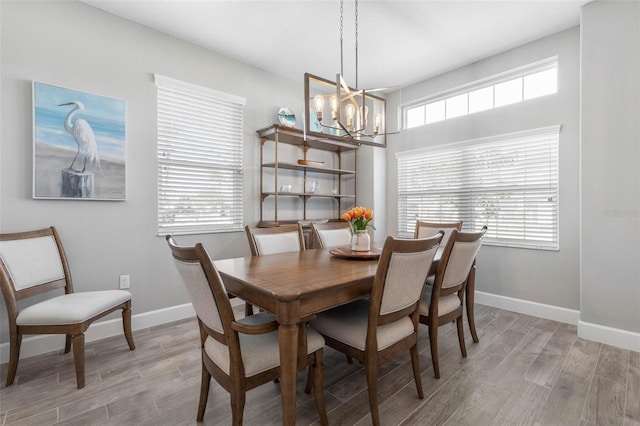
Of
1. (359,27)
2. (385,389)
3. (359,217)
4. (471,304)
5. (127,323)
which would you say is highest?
(359,27)

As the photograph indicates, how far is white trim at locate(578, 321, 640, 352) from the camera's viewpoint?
2.42 meters

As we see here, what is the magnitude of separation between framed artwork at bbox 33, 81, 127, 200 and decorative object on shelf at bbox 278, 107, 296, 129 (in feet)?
5.44

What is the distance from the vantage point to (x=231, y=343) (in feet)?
4.18

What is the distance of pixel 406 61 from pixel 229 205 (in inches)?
106

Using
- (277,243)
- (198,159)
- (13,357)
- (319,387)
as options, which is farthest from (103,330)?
(319,387)

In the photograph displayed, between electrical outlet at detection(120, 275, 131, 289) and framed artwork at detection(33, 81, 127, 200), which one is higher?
framed artwork at detection(33, 81, 127, 200)

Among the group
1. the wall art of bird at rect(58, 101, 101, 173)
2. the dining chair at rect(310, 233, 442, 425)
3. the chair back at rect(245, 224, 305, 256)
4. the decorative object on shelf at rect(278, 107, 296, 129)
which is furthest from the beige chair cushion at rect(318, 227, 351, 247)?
the wall art of bird at rect(58, 101, 101, 173)

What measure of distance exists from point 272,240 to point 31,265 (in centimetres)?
173

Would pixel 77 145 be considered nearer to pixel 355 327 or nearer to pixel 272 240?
pixel 272 240

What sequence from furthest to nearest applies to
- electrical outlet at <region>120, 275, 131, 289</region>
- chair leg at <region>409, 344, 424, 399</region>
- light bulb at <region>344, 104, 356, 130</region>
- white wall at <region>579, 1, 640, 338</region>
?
1. electrical outlet at <region>120, 275, 131, 289</region>
2. white wall at <region>579, 1, 640, 338</region>
3. light bulb at <region>344, 104, 356, 130</region>
4. chair leg at <region>409, 344, 424, 399</region>

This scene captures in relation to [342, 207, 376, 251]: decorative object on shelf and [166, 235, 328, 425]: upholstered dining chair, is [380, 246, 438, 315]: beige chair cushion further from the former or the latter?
[342, 207, 376, 251]: decorative object on shelf

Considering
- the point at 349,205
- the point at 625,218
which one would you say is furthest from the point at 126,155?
the point at 625,218

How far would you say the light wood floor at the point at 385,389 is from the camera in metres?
1.64

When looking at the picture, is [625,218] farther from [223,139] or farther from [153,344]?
[153,344]
